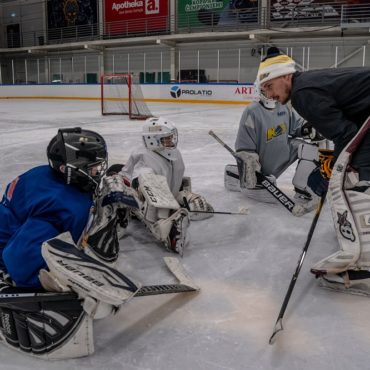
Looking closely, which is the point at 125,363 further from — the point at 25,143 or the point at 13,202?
the point at 25,143

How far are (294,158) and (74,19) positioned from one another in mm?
19754

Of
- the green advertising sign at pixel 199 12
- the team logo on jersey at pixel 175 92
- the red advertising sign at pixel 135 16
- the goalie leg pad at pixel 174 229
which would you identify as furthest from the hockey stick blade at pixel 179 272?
the red advertising sign at pixel 135 16

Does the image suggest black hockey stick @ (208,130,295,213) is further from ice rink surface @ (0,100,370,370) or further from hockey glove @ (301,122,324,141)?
hockey glove @ (301,122,324,141)

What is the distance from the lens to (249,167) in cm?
337

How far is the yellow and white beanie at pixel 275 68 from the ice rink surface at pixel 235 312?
0.90 m

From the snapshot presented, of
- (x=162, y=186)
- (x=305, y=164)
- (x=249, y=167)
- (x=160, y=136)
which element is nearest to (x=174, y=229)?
(x=162, y=186)

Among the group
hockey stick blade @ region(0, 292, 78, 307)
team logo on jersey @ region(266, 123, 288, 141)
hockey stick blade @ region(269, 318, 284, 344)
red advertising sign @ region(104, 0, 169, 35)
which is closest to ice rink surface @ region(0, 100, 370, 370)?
hockey stick blade @ region(269, 318, 284, 344)

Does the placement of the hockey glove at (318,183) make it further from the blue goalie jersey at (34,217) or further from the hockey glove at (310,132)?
the blue goalie jersey at (34,217)

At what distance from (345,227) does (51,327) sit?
116cm

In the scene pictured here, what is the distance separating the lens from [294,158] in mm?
3742

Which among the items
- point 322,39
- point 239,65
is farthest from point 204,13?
point 322,39

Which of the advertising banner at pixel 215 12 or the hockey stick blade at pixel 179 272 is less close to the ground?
the advertising banner at pixel 215 12

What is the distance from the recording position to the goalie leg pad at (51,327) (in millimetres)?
1430

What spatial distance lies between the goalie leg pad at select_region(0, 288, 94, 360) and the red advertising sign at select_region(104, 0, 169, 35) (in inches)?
719
